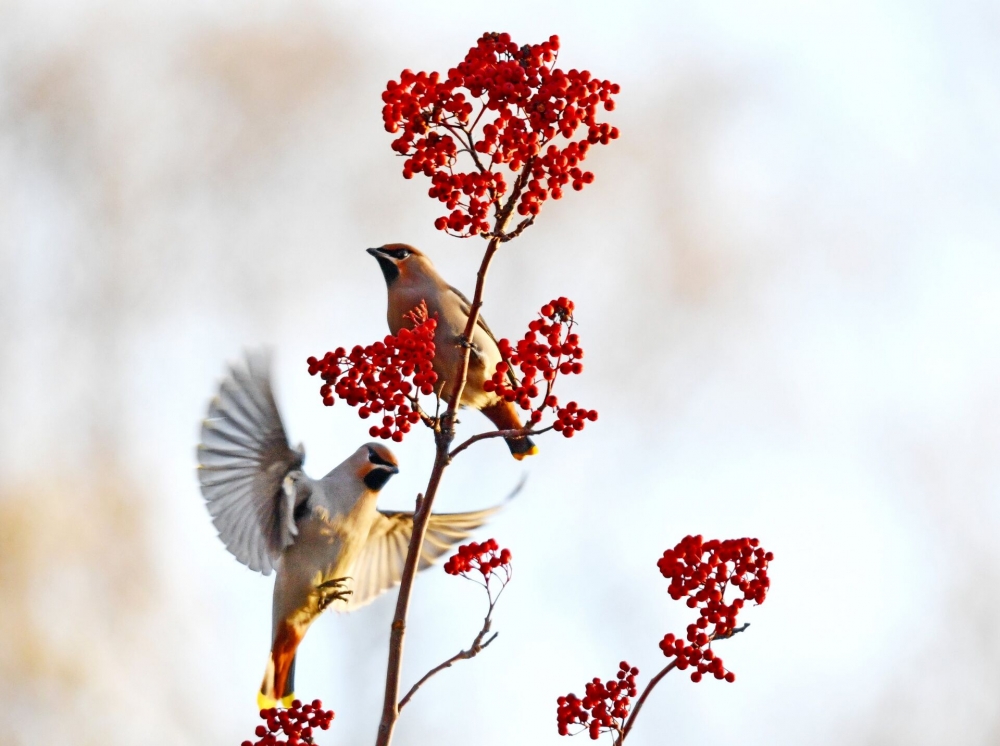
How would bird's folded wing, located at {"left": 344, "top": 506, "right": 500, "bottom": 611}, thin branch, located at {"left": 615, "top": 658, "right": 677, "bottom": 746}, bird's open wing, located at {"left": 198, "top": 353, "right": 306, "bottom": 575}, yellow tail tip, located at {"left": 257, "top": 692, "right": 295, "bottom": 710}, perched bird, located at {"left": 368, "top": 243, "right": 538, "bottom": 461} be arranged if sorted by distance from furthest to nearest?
1. bird's folded wing, located at {"left": 344, "top": 506, "right": 500, "bottom": 611}
2. yellow tail tip, located at {"left": 257, "top": 692, "right": 295, "bottom": 710}
3. perched bird, located at {"left": 368, "top": 243, "right": 538, "bottom": 461}
4. bird's open wing, located at {"left": 198, "top": 353, "right": 306, "bottom": 575}
5. thin branch, located at {"left": 615, "top": 658, "right": 677, "bottom": 746}

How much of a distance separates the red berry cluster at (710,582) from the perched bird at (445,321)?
6.11 ft

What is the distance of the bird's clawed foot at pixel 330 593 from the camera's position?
14.1ft

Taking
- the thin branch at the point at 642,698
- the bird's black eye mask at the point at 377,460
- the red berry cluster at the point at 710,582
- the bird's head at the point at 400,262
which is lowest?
the thin branch at the point at 642,698

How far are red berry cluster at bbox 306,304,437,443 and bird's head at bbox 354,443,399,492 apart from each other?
6.59ft

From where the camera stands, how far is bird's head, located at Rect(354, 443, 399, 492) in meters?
4.52

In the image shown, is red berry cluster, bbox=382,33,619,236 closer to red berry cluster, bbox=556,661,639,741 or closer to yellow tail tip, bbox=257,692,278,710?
red berry cluster, bbox=556,661,639,741

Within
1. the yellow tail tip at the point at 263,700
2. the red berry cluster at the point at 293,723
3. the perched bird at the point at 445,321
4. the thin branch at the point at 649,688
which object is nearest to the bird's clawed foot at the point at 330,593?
the yellow tail tip at the point at 263,700

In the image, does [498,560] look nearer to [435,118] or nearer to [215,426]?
[435,118]

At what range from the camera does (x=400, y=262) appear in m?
4.61

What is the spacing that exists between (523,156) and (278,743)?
1.30m

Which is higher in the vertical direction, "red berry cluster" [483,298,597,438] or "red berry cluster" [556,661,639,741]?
"red berry cluster" [483,298,597,438]

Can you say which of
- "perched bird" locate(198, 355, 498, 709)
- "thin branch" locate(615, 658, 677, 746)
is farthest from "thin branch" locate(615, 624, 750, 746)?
"perched bird" locate(198, 355, 498, 709)

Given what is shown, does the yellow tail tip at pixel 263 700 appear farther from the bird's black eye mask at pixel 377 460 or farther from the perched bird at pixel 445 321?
the perched bird at pixel 445 321

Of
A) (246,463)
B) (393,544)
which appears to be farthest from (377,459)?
(246,463)
